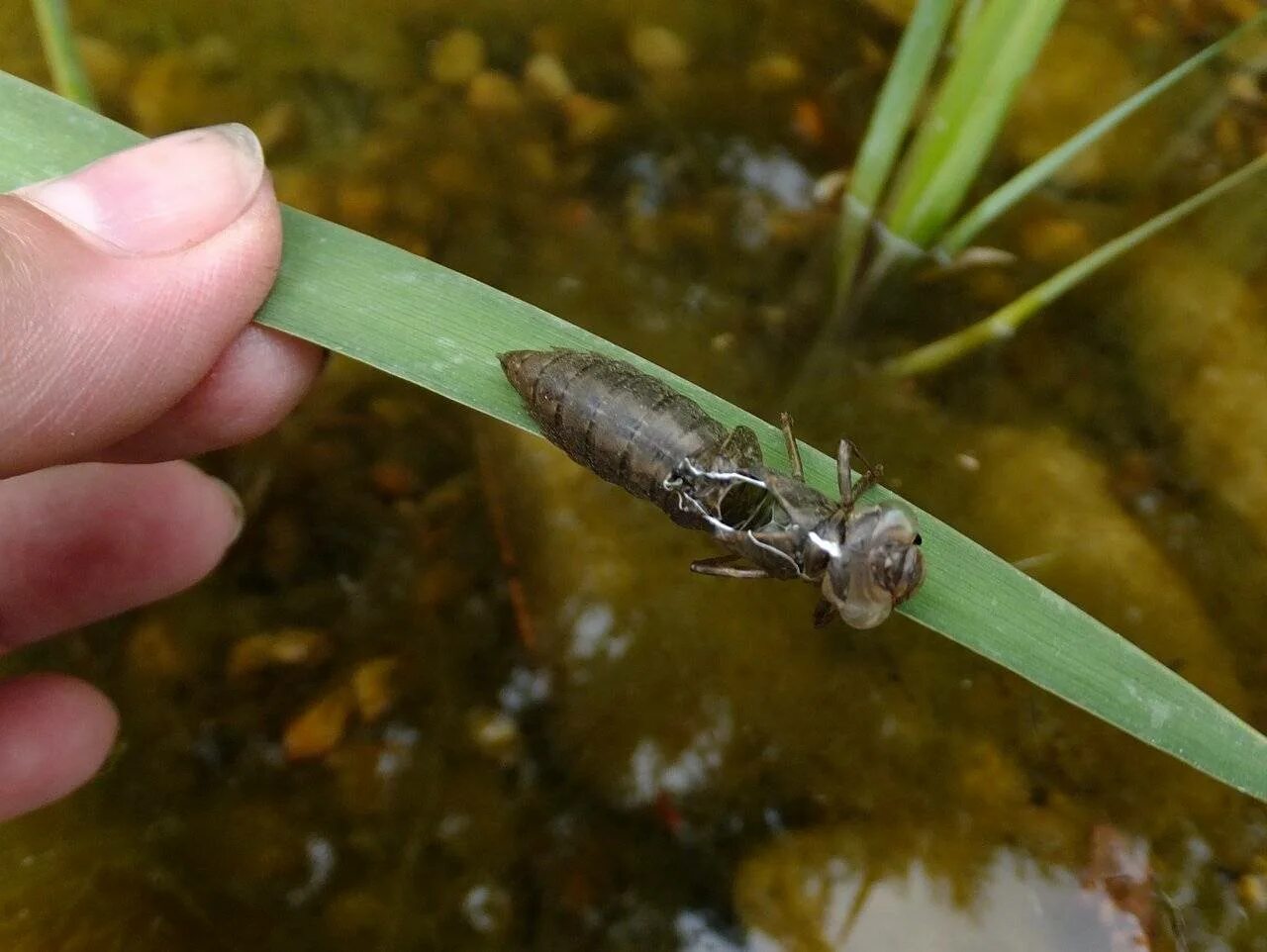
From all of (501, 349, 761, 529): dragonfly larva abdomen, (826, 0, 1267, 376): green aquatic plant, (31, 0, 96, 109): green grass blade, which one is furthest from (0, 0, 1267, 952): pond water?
(31, 0, 96, 109): green grass blade

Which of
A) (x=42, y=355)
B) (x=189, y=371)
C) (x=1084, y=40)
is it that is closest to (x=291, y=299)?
(x=189, y=371)

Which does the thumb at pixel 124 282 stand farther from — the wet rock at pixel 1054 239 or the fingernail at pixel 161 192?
the wet rock at pixel 1054 239

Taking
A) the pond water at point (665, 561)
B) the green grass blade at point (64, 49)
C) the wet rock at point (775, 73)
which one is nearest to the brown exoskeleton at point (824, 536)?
the pond water at point (665, 561)

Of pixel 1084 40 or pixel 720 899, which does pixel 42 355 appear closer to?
pixel 720 899

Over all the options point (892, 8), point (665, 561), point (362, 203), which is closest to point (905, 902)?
point (665, 561)

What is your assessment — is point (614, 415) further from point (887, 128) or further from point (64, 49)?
point (64, 49)
